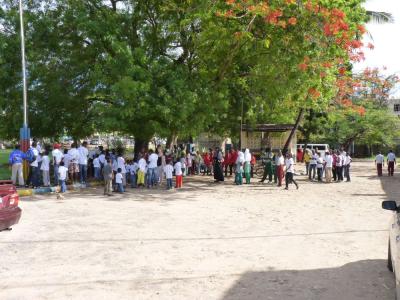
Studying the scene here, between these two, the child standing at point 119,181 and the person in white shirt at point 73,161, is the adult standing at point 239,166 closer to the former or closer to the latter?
the child standing at point 119,181

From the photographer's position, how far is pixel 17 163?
16.7 m

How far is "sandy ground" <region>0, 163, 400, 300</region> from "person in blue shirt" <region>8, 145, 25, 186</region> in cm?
348

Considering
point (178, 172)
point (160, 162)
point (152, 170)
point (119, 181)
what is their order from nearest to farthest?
point (119, 181)
point (178, 172)
point (152, 170)
point (160, 162)

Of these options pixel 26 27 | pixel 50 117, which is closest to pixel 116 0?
pixel 26 27

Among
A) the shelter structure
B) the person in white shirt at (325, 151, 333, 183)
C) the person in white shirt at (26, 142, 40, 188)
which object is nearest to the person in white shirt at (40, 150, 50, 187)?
the person in white shirt at (26, 142, 40, 188)

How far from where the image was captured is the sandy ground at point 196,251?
593cm

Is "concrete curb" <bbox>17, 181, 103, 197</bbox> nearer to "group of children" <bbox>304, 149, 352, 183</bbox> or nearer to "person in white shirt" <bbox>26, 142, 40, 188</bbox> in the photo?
"person in white shirt" <bbox>26, 142, 40, 188</bbox>

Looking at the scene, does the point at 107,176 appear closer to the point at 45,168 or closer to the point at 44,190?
the point at 44,190

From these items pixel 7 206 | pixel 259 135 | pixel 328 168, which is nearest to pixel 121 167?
pixel 7 206

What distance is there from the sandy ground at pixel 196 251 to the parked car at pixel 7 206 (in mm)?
354

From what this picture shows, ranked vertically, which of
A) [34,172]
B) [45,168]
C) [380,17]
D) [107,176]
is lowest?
[107,176]

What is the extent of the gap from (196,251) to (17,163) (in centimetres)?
1100

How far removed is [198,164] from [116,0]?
964cm

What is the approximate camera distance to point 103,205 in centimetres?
1327
